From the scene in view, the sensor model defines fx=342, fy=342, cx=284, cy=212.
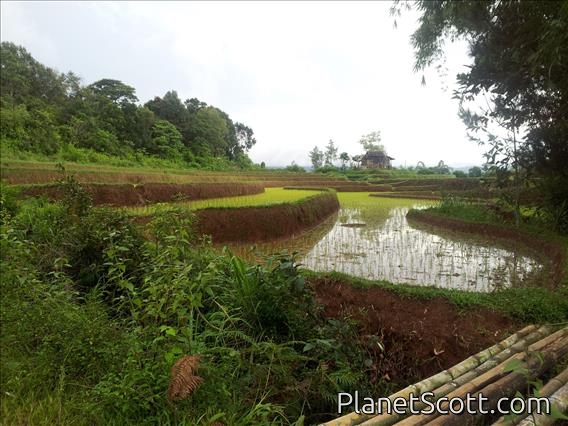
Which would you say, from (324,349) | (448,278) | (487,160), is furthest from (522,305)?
(487,160)

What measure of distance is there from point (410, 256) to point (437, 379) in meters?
3.94

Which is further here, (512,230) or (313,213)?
(313,213)

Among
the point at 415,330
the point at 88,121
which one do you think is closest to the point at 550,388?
the point at 415,330

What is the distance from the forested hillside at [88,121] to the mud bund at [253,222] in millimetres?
8597

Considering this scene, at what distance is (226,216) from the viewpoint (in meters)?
6.98

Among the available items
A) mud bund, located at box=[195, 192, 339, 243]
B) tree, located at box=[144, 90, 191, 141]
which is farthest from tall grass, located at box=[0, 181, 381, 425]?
tree, located at box=[144, 90, 191, 141]

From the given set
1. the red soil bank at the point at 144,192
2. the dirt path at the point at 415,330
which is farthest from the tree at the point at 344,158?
the dirt path at the point at 415,330

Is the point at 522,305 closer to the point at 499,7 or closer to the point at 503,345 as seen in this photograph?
the point at 503,345

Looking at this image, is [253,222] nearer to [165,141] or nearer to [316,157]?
[165,141]

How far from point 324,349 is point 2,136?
14.3 meters

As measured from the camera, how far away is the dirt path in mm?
2781

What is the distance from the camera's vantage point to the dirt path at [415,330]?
2.78 m

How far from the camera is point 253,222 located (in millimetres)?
7188

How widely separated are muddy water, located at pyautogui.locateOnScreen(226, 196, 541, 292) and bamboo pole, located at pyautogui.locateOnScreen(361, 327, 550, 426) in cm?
175
